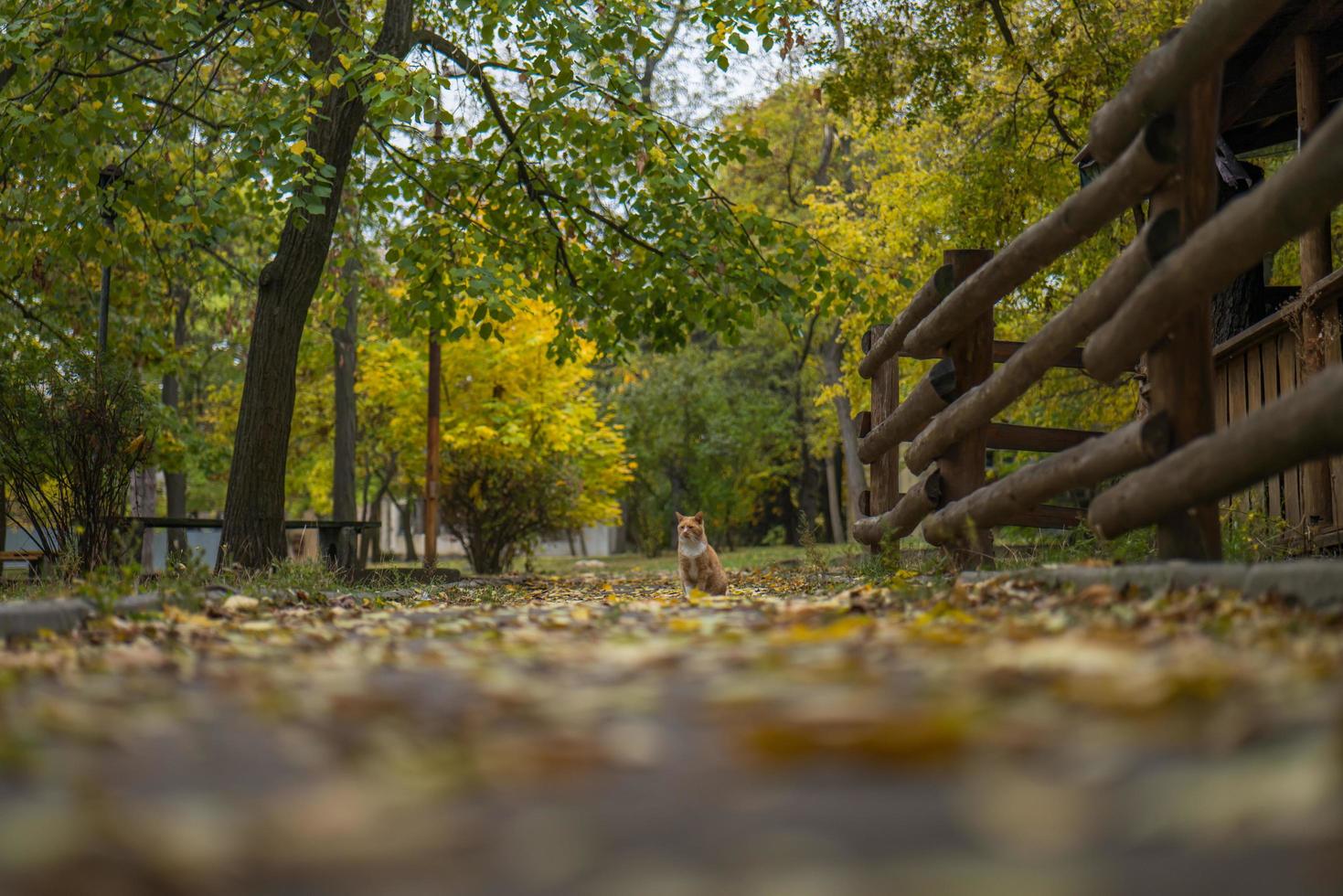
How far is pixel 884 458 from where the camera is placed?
867 cm

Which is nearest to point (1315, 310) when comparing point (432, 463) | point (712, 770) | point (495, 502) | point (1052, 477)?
point (1052, 477)

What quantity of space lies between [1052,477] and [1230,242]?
147 centimetres

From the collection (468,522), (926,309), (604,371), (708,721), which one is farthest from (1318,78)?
(604,371)

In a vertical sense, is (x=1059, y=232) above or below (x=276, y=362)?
below

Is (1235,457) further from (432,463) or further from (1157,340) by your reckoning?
(432,463)

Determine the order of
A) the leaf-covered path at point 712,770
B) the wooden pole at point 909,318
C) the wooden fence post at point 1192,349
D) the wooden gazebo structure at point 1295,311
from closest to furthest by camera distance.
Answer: the leaf-covered path at point 712,770, the wooden fence post at point 1192,349, the wooden pole at point 909,318, the wooden gazebo structure at point 1295,311

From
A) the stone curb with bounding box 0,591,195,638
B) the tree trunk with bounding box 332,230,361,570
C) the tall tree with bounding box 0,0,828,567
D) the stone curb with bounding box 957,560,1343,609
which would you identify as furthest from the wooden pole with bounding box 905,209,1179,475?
the tree trunk with bounding box 332,230,361,570

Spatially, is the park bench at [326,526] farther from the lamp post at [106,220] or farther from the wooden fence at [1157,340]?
the wooden fence at [1157,340]

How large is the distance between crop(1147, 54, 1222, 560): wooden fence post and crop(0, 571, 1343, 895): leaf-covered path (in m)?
1.09

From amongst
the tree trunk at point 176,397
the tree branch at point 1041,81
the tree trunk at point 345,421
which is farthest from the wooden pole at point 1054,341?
the tree trunk at point 176,397

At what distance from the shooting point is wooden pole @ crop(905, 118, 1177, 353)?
419 centimetres

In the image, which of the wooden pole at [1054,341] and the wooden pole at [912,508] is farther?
the wooden pole at [912,508]

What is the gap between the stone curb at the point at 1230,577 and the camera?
3145 millimetres

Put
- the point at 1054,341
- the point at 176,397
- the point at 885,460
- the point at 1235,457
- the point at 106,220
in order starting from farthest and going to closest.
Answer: the point at 176,397 → the point at 106,220 → the point at 885,460 → the point at 1054,341 → the point at 1235,457
